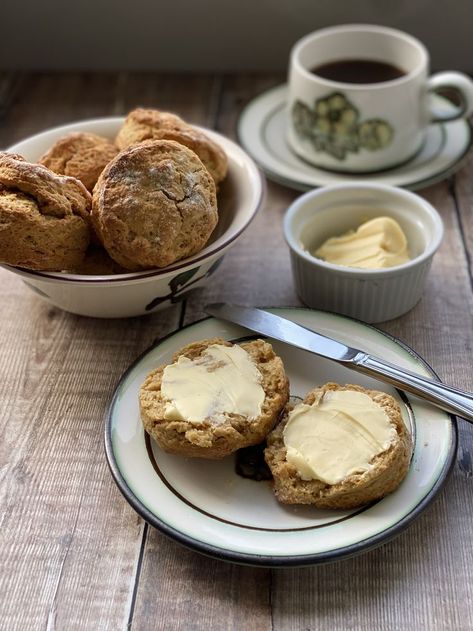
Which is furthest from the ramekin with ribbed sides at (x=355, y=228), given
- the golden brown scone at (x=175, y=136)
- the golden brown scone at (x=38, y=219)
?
the golden brown scone at (x=38, y=219)

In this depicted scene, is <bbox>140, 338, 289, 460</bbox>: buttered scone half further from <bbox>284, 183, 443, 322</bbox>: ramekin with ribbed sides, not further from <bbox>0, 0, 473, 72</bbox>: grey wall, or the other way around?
<bbox>0, 0, 473, 72</bbox>: grey wall

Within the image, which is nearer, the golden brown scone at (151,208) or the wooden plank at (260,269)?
the golden brown scone at (151,208)

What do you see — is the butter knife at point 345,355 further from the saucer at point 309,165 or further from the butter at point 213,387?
the saucer at point 309,165

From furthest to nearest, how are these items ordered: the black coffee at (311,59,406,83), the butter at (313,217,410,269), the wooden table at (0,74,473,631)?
1. the black coffee at (311,59,406,83)
2. the butter at (313,217,410,269)
3. the wooden table at (0,74,473,631)

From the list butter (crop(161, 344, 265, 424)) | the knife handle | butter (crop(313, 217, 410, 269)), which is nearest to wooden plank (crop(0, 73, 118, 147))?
butter (crop(313, 217, 410, 269))

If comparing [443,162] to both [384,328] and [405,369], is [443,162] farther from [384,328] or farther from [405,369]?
[405,369]

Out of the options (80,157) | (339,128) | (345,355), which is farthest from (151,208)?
(339,128)

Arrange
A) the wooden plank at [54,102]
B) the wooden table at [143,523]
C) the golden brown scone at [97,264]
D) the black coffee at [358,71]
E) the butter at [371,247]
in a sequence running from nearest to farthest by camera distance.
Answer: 1. the wooden table at [143,523]
2. the golden brown scone at [97,264]
3. the butter at [371,247]
4. the black coffee at [358,71]
5. the wooden plank at [54,102]
